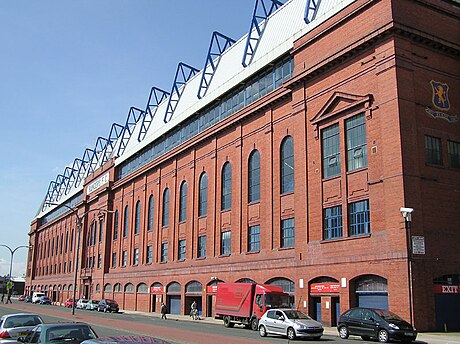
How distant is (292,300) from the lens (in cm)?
3603

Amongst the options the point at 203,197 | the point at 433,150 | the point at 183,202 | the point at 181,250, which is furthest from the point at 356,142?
the point at 181,250

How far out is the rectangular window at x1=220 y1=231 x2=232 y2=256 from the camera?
45.8 meters

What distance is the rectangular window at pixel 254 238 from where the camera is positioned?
41844 mm

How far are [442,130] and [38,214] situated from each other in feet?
384

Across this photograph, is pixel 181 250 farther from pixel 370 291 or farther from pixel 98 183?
pixel 98 183

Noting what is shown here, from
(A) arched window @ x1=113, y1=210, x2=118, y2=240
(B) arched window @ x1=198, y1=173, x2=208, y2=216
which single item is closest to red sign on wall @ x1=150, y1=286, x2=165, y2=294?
(B) arched window @ x1=198, y1=173, x2=208, y2=216

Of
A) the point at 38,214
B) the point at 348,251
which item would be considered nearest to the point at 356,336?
the point at 348,251

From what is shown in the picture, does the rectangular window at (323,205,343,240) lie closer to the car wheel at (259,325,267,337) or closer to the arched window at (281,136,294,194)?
the arched window at (281,136,294,194)

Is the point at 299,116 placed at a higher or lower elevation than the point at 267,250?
higher

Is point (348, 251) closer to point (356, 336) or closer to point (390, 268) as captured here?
point (390, 268)

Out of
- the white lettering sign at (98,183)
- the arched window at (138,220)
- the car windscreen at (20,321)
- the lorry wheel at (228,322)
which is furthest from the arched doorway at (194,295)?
the white lettering sign at (98,183)

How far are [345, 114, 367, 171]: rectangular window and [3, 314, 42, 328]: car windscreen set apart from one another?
20.8 meters

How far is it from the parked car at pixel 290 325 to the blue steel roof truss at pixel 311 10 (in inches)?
867

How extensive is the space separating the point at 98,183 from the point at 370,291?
198ft
